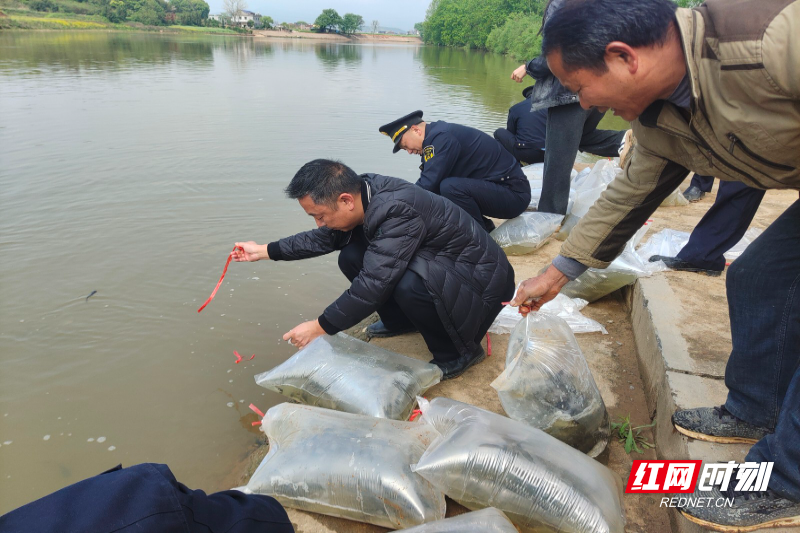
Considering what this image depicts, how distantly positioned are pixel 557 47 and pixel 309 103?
11.8 meters

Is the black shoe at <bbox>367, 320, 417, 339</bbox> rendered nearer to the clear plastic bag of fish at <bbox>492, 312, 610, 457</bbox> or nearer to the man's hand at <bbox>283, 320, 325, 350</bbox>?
the man's hand at <bbox>283, 320, 325, 350</bbox>

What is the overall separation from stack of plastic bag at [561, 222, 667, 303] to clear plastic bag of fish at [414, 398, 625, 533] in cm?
156

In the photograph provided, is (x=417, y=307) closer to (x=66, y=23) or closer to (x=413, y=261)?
(x=413, y=261)

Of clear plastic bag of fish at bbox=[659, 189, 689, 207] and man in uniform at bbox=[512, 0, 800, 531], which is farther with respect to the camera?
clear plastic bag of fish at bbox=[659, 189, 689, 207]

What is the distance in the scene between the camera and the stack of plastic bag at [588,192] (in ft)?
13.4

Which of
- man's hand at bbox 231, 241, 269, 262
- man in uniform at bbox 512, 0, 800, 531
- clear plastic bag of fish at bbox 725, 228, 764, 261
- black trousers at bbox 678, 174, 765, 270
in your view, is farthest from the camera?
clear plastic bag of fish at bbox 725, 228, 764, 261

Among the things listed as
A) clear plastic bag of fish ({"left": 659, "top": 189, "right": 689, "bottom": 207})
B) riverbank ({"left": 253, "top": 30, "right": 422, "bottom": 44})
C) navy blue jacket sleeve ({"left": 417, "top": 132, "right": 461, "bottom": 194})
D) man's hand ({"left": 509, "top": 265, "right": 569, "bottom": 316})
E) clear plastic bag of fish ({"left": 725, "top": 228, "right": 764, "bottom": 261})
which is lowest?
clear plastic bag of fish ({"left": 725, "top": 228, "right": 764, "bottom": 261})

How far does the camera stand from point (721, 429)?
1680 millimetres

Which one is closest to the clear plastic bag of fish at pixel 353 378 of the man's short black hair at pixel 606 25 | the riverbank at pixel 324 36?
the man's short black hair at pixel 606 25

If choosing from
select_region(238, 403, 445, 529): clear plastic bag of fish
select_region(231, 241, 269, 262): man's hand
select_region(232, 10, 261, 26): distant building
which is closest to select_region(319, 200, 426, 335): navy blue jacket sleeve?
select_region(238, 403, 445, 529): clear plastic bag of fish

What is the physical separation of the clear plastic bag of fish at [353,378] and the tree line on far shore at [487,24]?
33.4 meters

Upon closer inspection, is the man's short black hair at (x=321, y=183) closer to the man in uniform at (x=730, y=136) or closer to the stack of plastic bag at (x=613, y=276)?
the man in uniform at (x=730, y=136)

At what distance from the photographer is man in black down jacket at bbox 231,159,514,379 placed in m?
2.30

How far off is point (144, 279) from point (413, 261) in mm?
2660
